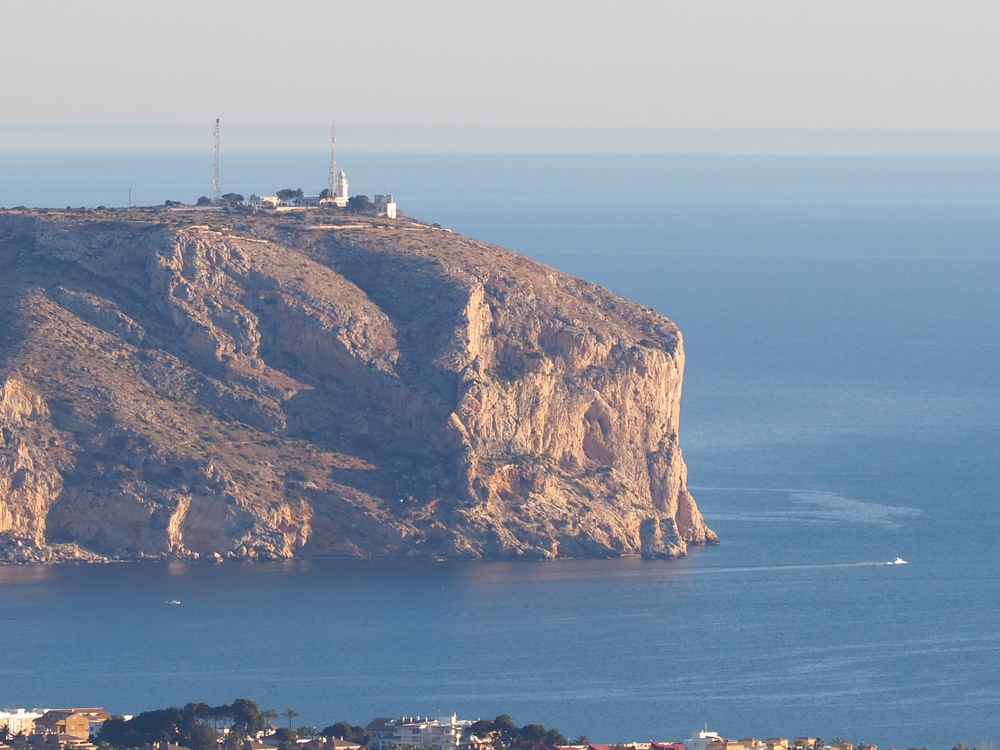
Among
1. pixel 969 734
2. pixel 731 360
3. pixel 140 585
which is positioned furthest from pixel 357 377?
pixel 731 360

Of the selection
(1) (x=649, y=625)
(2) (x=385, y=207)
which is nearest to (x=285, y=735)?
(1) (x=649, y=625)

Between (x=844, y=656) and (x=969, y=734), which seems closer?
(x=969, y=734)

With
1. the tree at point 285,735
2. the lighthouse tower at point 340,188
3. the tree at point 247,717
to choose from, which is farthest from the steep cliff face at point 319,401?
the tree at point 285,735

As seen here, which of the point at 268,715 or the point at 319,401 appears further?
the point at 319,401

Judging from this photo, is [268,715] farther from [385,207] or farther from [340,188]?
[340,188]

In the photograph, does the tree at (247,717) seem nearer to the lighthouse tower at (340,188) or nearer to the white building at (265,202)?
the white building at (265,202)

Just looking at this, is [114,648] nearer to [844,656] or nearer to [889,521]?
[844,656]
